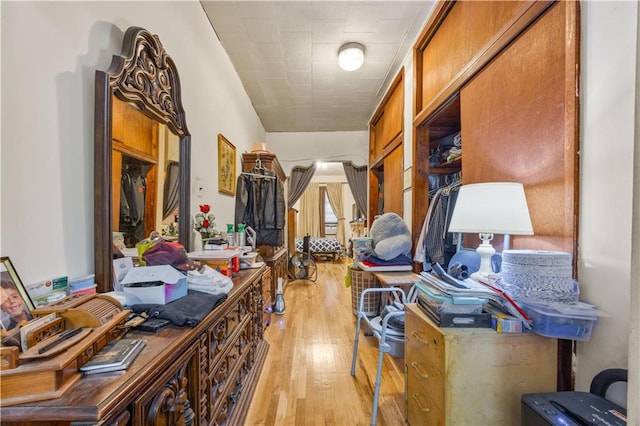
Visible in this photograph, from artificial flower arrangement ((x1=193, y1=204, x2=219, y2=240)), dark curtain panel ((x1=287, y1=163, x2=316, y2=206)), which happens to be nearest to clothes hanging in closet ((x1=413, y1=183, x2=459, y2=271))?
artificial flower arrangement ((x1=193, y1=204, x2=219, y2=240))

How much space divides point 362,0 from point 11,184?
7.84 feet

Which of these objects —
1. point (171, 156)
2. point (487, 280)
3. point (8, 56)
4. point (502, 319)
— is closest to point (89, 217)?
point (8, 56)

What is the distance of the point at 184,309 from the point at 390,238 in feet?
6.40

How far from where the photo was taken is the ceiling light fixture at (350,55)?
253 cm

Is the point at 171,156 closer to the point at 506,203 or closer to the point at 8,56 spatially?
the point at 8,56

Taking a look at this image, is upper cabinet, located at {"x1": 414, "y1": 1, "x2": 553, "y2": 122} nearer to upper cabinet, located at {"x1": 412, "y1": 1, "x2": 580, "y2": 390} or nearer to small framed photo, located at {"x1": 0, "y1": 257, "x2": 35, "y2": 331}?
upper cabinet, located at {"x1": 412, "y1": 1, "x2": 580, "y2": 390}

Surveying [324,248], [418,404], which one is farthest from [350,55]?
[324,248]

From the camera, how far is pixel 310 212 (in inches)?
358

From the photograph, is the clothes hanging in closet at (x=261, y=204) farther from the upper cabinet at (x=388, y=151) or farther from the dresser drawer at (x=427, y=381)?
the dresser drawer at (x=427, y=381)

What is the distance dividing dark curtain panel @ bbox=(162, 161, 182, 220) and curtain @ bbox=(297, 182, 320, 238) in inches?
292

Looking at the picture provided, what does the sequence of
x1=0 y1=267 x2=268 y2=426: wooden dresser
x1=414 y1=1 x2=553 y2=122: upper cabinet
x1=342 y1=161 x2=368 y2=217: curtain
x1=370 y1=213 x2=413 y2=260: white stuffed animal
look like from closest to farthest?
1. x1=0 y1=267 x2=268 y2=426: wooden dresser
2. x1=414 y1=1 x2=553 y2=122: upper cabinet
3. x1=370 y1=213 x2=413 y2=260: white stuffed animal
4. x1=342 y1=161 x2=368 y2=217: curtain

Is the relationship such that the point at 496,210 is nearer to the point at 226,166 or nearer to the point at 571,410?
the point at 571,410

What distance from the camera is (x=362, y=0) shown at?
79.1 inches

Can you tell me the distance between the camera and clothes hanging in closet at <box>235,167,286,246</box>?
3.09 metres
